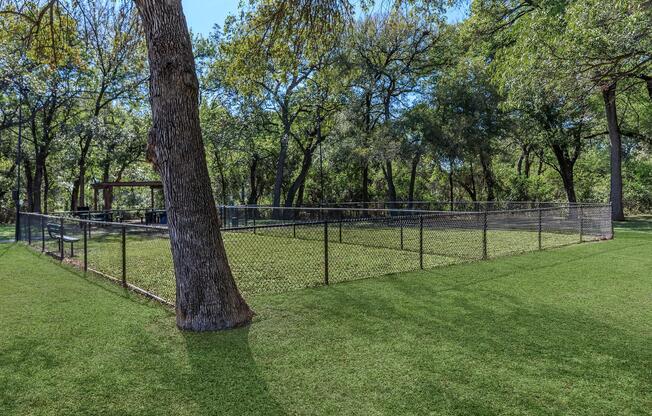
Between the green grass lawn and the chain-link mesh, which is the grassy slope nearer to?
the chain-link mesh

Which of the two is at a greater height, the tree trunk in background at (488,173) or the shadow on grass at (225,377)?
the tree trunk in background at (488,173)

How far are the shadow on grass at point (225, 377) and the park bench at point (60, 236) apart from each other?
5.84m

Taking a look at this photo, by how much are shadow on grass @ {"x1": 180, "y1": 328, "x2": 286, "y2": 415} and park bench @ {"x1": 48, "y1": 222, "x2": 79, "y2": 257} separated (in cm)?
584

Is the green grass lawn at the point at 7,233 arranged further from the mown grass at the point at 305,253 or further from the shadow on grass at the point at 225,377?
the shadow on grass at the point at 225,377

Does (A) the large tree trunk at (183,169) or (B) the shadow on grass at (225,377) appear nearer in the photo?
(B) the shadow on grass at (225,377)

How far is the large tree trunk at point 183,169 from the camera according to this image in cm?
420

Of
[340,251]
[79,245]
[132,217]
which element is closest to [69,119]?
[132,217]

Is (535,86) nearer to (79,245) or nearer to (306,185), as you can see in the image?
(79,245)

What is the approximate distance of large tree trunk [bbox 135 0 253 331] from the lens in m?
4.20

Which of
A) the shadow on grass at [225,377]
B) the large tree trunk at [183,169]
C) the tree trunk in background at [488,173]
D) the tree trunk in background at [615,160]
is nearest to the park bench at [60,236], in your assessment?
the large tree trunk at [183,169]

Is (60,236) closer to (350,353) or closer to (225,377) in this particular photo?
(225,377)

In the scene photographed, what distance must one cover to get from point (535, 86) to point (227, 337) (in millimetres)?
9622

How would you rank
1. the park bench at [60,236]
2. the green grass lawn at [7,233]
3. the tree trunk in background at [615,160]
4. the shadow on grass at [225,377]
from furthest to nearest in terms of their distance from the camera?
1. the tree trunk in background at [615,160]
2. the green grass lawn at [7,233]
3. the park bench at [60,236]
4. the shadow on grass at [225,377]

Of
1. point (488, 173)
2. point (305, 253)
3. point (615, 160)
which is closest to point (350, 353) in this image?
point (305, 253)
